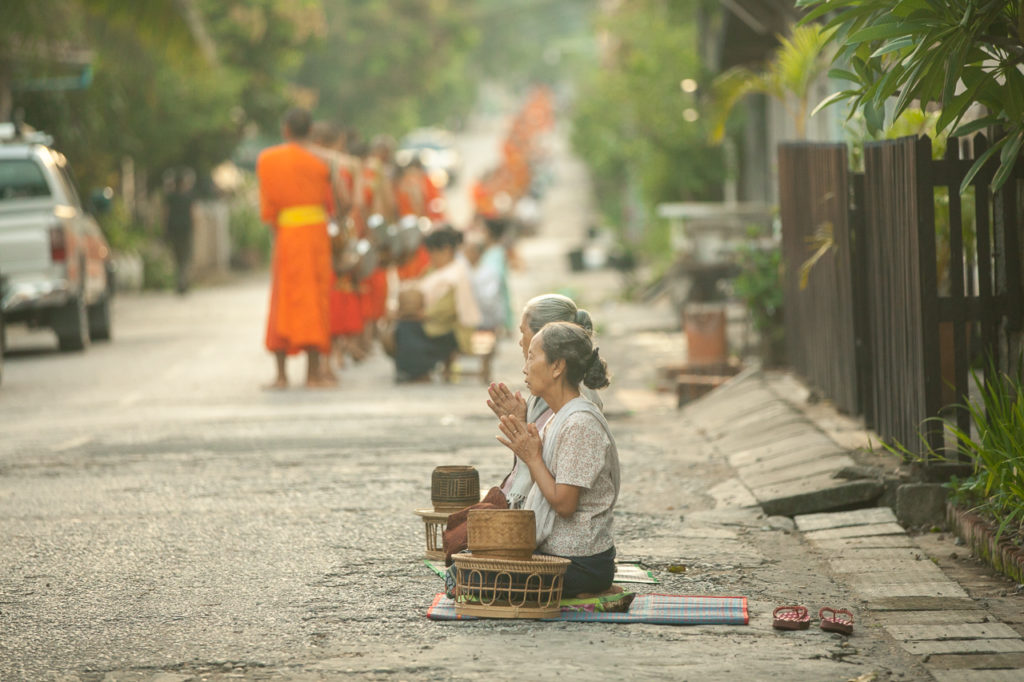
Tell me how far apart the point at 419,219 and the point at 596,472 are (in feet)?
38.8

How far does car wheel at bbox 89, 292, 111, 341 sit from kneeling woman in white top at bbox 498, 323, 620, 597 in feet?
44.8

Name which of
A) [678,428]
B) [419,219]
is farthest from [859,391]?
[419,219]

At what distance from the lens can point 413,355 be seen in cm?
1326

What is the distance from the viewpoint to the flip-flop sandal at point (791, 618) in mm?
5324

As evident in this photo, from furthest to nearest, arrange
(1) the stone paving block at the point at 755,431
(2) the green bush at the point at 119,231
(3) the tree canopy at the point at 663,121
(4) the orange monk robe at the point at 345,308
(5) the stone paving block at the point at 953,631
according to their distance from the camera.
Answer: (2) the green bush at the point at 119,231 < (3) the tree canopy at the point at 663,121 < (4) the orange monk robe at the point at 345,308 < (1) the stone paving block at the point at 755,431 < (5) the stone paving block at the point at 953,631

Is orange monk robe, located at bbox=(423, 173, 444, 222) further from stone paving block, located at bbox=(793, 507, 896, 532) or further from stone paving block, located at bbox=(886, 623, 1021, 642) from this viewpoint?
stone paving block, located at bbox=(886, 623, 1021, 642)

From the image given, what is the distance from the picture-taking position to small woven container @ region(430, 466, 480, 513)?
20.6 feet

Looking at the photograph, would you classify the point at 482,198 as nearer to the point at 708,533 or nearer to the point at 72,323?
the point at 72,323

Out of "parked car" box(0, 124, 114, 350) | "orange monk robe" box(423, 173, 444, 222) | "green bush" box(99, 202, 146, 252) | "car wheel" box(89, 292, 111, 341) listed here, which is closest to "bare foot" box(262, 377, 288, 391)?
"parked car" box(0, 124, 114, 350)

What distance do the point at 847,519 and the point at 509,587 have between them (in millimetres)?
2353

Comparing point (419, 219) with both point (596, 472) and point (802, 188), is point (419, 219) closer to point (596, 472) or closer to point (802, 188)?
point (802, 188)

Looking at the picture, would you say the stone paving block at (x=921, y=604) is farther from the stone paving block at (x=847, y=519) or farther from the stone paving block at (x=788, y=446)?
the stone paving block at (x=788, y=446)

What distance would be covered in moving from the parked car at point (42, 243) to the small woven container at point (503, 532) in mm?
11309

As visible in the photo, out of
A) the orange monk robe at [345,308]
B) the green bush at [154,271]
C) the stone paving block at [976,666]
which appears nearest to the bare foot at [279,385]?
the orange monk robe at [345,308]
